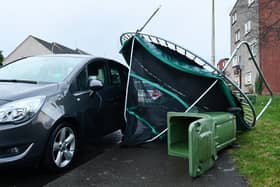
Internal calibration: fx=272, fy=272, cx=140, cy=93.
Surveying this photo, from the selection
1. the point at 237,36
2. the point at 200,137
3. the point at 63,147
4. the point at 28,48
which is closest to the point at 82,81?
the point at 63,147

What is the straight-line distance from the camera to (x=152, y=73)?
455 centimetres

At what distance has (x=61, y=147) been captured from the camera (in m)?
3.38

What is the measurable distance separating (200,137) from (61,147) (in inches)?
66.9

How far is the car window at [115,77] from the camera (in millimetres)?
4894

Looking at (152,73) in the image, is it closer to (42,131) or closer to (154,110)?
(154,110)

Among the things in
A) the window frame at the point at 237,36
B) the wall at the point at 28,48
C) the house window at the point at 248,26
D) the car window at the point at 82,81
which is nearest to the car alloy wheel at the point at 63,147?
the car window at the point at 82,81

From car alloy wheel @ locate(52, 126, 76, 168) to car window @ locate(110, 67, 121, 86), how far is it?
1537mm

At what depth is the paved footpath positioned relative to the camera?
9.89 feet

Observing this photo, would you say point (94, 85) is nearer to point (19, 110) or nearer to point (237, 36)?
point (19, 110)

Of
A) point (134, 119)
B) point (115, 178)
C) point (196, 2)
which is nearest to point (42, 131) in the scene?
point (115, 178)

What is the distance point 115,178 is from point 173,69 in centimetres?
198

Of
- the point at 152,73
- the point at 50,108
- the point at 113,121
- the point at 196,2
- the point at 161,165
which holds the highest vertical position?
the point at 196,2

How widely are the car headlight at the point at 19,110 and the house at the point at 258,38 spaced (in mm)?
11581

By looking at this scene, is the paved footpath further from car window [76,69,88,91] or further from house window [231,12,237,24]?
house window [231,12,237,24]
